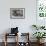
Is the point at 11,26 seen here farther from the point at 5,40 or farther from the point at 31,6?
the point at 31,6

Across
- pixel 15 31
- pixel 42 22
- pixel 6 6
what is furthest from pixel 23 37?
pixel 6 6

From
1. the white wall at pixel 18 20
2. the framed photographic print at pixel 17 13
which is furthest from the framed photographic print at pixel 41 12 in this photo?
the framed photographic print at pixel 17 13

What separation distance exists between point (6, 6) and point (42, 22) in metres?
1.92

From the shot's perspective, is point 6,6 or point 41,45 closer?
point 41,45

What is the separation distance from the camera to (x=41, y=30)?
24.5ft

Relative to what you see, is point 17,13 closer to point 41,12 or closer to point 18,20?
point 18,20

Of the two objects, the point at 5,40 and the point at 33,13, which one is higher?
the point at 33,13

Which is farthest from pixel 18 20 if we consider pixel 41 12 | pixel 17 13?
pixel 41 12

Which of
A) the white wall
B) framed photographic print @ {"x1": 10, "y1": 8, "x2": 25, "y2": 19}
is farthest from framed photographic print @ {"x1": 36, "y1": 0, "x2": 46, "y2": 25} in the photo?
framed photographic print @ {"x1": 10, "y1": 8, "x2": 25, "y2": 19}

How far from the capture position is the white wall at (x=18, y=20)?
7336mm

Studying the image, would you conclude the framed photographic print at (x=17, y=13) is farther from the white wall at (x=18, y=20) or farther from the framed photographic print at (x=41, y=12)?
the framed photographic print at (x=41, y=12)

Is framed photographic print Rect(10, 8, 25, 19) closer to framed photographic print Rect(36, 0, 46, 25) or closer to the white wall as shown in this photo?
the white wall

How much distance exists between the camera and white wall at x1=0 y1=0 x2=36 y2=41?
7.34 meters

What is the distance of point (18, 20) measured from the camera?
24.3ft
